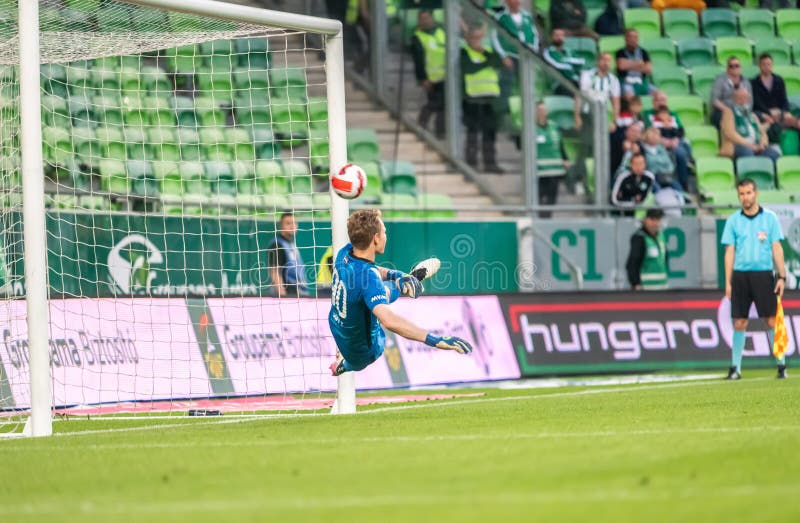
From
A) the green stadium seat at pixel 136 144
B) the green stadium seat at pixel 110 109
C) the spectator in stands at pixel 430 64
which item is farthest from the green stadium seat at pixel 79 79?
the spectator in stands at pixel 430 64

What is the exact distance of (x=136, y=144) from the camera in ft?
56.9

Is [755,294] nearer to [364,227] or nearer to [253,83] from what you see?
[364,227]

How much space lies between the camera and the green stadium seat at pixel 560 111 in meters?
19.2

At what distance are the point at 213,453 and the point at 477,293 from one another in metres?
9.17

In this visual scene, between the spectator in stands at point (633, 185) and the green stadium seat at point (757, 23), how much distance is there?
723 cm

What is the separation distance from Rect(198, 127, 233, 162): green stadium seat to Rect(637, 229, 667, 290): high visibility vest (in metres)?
5.54

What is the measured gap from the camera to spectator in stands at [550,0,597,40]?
23500mm

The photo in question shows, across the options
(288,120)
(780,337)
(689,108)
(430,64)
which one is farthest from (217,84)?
(689,108)

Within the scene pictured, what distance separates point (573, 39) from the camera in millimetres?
23422

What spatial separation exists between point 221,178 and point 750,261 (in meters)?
6.42

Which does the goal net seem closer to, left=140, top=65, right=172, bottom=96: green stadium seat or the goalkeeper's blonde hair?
left=140, top=65, right=172, bottom=96: green stadium seat

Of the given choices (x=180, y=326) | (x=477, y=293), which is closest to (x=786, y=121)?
(x=477, y=293)

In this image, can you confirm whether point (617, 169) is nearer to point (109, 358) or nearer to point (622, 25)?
point (622, 25)

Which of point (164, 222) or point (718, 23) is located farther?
point (718, 23)
